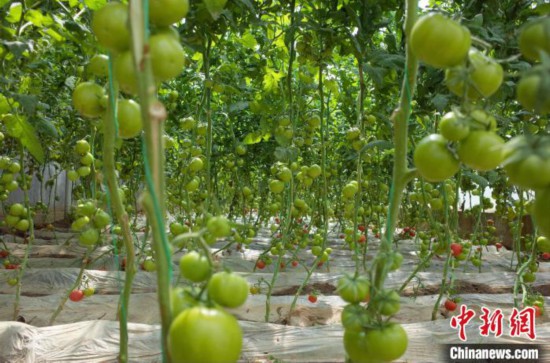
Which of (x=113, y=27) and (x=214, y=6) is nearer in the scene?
(x=113, y=27)

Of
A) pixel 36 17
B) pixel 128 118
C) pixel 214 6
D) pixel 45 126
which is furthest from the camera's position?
pixel 45 126

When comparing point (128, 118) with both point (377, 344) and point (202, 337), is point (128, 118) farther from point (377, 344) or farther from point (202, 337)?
point (377, 344)

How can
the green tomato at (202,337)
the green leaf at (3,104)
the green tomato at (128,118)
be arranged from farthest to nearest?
the green leaf at (3,104), the green tomato at (128,118), the green tomato at (202,337)

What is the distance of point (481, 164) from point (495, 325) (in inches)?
87.6

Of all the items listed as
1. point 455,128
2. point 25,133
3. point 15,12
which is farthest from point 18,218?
point 455,128

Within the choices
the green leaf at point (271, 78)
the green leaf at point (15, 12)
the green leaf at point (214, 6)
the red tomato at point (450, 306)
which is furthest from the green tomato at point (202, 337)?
the red tomato at point (450, 306)

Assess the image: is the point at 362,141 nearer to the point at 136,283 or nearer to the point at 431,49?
the point at 431,49

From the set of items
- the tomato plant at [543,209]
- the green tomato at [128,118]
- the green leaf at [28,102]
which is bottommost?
the tomato plant at [543,209]

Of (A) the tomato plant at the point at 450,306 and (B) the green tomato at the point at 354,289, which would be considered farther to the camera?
(A) the tomato plant at the point at 450,306

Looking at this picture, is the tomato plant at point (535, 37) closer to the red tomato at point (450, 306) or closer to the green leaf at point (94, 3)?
the green leaf at point (94, 3)

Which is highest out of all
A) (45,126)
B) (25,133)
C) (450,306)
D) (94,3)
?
(94,3)

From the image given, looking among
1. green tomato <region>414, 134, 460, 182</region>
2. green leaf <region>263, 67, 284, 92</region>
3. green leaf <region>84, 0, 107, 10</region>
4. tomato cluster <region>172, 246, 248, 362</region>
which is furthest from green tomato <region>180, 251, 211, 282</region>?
green leaf <region>263, 67, 284, 92</region>

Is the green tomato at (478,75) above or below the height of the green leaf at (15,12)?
below

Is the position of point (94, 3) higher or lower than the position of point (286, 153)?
higher
